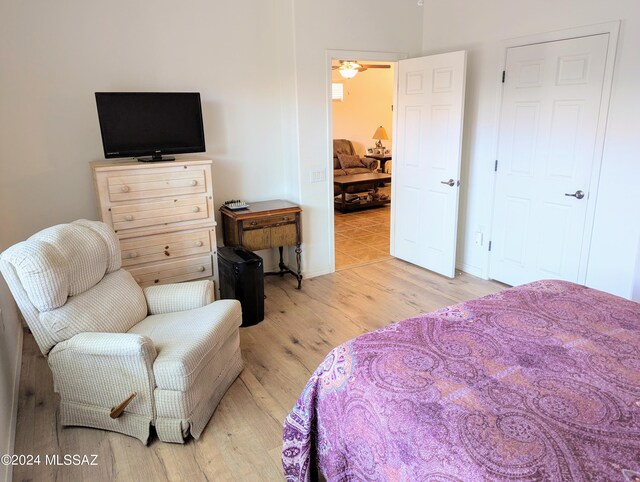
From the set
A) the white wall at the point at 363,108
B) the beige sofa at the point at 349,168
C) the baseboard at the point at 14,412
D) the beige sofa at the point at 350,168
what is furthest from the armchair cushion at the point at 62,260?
the white wall at the point at 363,108

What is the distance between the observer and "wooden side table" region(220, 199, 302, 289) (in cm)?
386

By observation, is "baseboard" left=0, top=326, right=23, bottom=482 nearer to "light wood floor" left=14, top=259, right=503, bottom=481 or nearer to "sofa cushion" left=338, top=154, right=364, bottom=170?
"light wood floor" left=14, top=259, right=503, bottom=481

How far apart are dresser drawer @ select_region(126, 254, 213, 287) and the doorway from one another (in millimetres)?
2184

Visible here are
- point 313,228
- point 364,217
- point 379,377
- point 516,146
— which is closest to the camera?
point 379,377

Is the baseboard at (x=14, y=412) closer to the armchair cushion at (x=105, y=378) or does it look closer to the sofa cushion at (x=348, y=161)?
the armchair cushion at (x=105, y=378)

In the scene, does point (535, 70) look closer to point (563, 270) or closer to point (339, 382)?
point (563, 270)

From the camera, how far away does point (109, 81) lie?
3.51m

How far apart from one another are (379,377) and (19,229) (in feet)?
10.4

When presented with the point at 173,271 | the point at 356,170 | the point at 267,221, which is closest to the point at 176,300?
the point at 173,271

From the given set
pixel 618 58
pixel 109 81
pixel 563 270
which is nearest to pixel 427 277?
pixel 563 270

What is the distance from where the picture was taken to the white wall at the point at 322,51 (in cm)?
401

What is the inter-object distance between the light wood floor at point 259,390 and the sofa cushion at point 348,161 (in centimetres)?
423

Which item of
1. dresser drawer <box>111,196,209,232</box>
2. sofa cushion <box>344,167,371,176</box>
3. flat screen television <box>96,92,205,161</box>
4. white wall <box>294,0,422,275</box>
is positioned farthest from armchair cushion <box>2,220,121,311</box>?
sofa cushion <box>344,167,371,176</box>

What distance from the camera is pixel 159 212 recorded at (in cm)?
338
